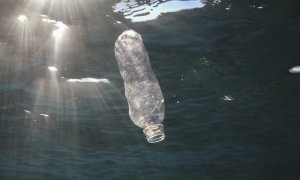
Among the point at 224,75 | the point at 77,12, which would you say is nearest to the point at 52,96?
the point at 77,12

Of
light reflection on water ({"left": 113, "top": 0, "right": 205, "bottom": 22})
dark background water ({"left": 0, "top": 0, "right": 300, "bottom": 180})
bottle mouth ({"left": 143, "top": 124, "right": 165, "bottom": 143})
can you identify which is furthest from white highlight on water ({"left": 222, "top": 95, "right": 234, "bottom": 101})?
bottle mouth ({"left": 143, "top": 124, "right": 165, "bottom": 143})

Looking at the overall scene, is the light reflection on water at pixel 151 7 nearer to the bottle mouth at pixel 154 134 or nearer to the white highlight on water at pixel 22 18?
the white highlight on water at pixel 22 18

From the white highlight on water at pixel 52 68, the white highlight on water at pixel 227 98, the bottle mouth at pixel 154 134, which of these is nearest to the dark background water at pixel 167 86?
the white highlight on water at pixel 227 98

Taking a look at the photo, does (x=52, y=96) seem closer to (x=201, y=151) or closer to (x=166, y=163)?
(x=201, y=151)

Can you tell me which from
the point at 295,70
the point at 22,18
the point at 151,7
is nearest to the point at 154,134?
the point at 151,7

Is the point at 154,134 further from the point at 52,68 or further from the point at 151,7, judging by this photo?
the point at 52,68

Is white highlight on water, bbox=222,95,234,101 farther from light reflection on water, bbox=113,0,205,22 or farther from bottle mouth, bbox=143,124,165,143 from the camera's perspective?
bottle mouth, bbox=143,124,165,143

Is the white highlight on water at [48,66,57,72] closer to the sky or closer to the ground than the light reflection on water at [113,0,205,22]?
closer to the ground
